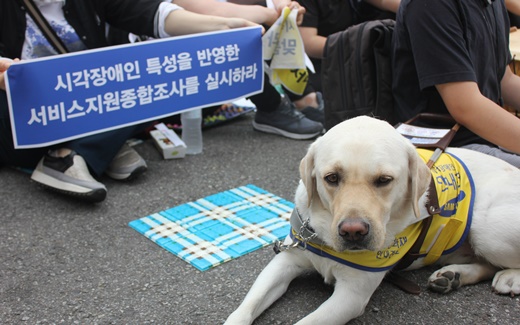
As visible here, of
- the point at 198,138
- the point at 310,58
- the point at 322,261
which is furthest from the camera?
the point at 310,58

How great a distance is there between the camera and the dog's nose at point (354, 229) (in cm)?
192

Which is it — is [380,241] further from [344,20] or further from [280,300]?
[344,20]

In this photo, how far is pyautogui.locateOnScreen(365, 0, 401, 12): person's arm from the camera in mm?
4066

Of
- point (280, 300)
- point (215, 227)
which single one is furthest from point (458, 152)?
point (215, 227)

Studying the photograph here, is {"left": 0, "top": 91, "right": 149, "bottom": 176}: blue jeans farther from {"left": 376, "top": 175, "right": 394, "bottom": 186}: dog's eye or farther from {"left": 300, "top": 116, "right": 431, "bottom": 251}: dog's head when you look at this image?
{"left": 376, "top": 175, "right": 394, "bottom": 186}: dog's eye

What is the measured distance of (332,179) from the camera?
2.04 metres

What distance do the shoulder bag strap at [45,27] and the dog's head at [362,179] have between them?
A: 6.64ft

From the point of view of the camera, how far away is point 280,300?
92.3 inches

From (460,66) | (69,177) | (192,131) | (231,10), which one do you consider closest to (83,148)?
(69,177)

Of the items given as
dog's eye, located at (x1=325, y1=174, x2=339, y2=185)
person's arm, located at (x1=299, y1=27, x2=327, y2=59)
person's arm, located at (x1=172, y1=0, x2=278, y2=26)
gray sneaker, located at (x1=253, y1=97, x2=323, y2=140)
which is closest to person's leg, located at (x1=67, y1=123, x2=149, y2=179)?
person's arm, located at (x1=172, y1=0, x2=278, y2=26)

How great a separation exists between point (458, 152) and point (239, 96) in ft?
5.84

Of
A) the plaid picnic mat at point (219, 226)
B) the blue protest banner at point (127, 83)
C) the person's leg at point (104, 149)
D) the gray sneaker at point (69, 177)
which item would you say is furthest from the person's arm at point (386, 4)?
the gray sneaker at point (69, 177)

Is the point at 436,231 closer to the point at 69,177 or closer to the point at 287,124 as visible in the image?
the point at 69,177

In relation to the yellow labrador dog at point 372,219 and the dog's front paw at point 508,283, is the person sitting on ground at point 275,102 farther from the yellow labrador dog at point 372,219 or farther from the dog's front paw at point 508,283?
the dog's front paw at point 508,283
